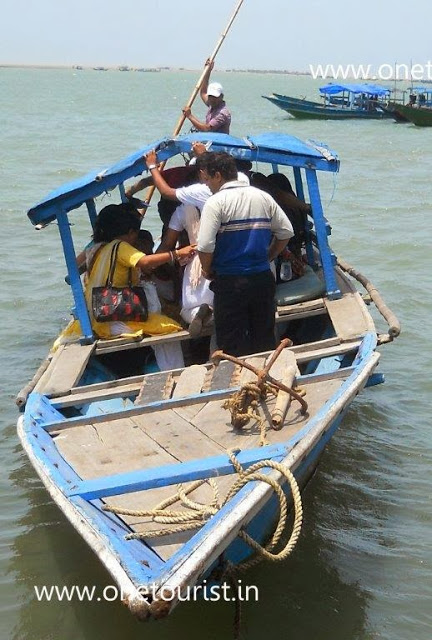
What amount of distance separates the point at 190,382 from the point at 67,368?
0.89 metres

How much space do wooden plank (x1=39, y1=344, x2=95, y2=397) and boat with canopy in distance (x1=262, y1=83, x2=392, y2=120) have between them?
34.9 metres

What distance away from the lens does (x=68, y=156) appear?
22.6m

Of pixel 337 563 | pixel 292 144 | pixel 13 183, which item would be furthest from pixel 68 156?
pixel 337 563

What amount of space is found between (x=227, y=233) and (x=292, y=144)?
3.86ft

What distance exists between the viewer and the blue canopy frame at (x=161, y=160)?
5254mm

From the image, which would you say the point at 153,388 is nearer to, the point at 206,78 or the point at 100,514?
the point at 100,514

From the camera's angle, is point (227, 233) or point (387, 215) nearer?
point (227, 233)

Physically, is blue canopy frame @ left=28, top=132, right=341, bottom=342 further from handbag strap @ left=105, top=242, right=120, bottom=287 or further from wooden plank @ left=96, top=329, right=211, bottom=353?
handbag strap @ left=105, top=242, right=120, bottom=287

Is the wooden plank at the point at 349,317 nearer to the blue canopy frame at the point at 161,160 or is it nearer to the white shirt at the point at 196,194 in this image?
the blue canopy frame at the point at 161,160

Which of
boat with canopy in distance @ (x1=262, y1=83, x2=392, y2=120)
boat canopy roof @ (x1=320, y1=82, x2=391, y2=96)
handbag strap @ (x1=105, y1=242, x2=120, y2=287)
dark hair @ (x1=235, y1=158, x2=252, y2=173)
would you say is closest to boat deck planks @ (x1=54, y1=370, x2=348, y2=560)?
handbag strap @ (x1=105, y1=242, x2=120, y2=287)

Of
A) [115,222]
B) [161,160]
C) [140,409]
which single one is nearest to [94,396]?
[140,409]

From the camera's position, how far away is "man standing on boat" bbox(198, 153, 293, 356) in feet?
15.2

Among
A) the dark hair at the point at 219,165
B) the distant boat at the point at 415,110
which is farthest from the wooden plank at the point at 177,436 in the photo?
the distant boat at the point at 415,110

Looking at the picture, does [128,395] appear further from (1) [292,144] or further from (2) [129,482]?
(1) [292,144]
